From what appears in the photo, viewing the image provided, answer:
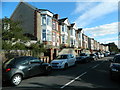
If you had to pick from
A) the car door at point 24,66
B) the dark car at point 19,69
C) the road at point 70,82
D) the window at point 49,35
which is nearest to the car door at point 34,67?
the dark car at point 19,69

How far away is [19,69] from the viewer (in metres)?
7.00

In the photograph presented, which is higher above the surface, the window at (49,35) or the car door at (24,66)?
the window at (49,35)

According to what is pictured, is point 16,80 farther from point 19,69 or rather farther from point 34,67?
point 34,67

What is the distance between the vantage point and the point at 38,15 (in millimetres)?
22438

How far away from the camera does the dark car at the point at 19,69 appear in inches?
259

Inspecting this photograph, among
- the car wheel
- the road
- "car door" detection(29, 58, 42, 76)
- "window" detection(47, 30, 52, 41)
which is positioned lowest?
the road

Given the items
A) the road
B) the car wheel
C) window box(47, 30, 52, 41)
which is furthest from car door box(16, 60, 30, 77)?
window box(47, 30, 52, 41)

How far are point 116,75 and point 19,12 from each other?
22845 millimetres

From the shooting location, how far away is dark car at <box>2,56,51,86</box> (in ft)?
21.5

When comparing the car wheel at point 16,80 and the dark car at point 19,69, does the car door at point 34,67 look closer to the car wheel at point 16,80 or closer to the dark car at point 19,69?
the dark car at point 19,69

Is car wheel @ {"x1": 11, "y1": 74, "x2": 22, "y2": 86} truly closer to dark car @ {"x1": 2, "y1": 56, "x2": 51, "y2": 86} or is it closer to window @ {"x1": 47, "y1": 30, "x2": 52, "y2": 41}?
dark car @ {"x1": 2, "y1": 56, "x2": 51, "y2": 86}

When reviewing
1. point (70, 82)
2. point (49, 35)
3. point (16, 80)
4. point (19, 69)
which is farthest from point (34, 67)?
point (49, 35)

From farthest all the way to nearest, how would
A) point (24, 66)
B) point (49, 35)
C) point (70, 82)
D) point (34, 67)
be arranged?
point (49, 35) < point (34, 67) < point (24, 66) < point (70, 82)

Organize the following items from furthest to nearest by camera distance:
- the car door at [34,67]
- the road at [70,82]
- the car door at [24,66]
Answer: the car door at [34,67], the car door at [24,66], the road at [70,82]
